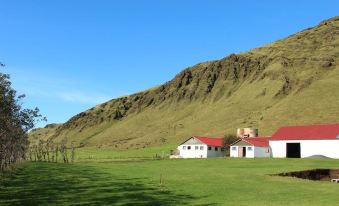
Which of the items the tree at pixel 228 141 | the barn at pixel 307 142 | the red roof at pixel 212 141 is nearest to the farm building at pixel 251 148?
Answer: the barn at pixel 307 142

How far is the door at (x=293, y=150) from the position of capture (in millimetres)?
105938

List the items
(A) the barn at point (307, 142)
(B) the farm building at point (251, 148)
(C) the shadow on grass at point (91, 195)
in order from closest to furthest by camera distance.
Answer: (C) the shadow on grass at point (91, 195), (A) the barn at point (307, 142), (B) the farm building at point (251, 148)

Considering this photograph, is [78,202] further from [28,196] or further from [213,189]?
[213,189]

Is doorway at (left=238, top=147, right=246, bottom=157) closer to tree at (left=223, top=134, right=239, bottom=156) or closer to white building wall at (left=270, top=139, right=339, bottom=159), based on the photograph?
white building wall at (left=270, top=139, right=339, bottom=159)

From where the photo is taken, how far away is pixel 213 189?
39.6 meters

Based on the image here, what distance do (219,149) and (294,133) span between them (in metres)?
28.8

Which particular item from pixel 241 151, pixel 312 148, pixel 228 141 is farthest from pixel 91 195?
pixel 228 141

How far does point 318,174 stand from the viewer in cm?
5897

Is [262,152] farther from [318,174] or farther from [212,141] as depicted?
[318,174]

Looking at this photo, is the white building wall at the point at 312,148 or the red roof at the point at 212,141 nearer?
the white building wall at the point at 312,148

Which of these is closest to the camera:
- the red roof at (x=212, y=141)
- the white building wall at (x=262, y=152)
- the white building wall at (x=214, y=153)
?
the white building wall at (x=262, y=152)

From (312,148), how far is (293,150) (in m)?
6.50

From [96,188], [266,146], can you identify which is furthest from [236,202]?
[266,146]

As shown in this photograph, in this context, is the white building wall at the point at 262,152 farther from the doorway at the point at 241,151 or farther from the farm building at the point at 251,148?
the doorway at the point at 241,151
